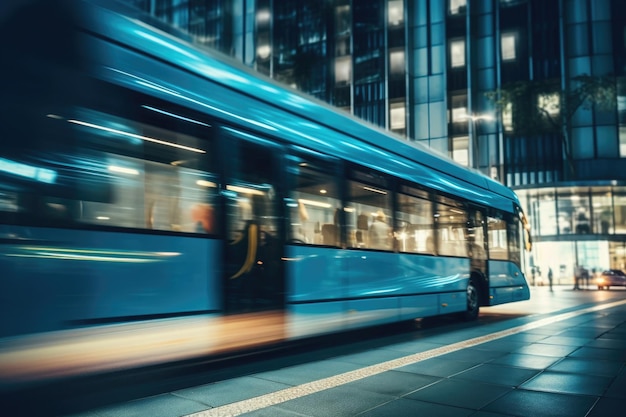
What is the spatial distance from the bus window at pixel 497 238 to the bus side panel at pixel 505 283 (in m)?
0.19

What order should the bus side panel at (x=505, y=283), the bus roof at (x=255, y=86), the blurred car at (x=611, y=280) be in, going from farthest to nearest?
1. the blurred car at (x=611, y=280)
2. the bus side panel at (x=505, y=283)
3. the bus roof at (x=255, y=86)

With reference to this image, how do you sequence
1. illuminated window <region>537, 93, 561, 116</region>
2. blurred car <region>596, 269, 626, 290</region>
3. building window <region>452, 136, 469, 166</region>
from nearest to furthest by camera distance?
blurred car <region>596, 269, 626, 290</region> → illuminated window <region>537, 93, 561, 116</region> → building window <region>452, 136, 469, 166</region>

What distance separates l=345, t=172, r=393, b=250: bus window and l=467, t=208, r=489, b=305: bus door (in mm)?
3551

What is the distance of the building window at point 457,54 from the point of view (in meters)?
45.3

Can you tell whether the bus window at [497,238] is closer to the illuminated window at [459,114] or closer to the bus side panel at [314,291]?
the bus side panel at [314,291]

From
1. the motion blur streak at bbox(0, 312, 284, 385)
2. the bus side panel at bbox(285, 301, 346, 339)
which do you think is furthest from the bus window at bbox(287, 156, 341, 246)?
the motion blur streak at bbox(0, 312, 284, 385)

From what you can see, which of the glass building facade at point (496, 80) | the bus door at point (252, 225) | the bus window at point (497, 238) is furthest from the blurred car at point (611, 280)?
the bus door at point (252, 225)

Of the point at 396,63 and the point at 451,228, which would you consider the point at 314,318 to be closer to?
the point at 451,228

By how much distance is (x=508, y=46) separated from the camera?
146 feet

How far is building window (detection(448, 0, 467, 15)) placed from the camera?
1794 inches

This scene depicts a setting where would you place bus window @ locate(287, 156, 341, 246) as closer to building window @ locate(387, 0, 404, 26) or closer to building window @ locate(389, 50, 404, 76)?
building window @ locate(389, 50, 404, 76)

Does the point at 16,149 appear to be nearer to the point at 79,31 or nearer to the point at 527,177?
the point at 79,31

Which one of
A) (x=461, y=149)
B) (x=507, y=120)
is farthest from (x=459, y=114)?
(x=507, y=120)

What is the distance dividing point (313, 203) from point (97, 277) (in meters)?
3.36
